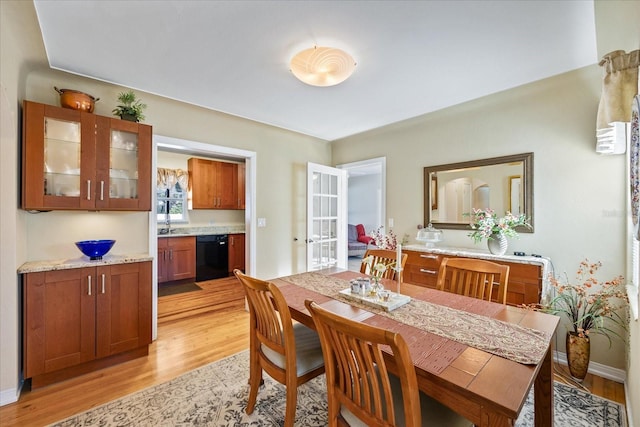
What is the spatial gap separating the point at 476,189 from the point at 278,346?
266 centimetres

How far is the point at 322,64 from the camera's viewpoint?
6.38 ft

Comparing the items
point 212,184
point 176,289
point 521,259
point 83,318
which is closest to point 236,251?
point 176,289

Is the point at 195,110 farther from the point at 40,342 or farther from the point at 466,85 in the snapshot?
the point at 466,85

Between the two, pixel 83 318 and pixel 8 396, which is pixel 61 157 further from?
pixel 8 396

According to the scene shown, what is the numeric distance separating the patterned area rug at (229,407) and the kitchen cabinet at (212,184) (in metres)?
3.87

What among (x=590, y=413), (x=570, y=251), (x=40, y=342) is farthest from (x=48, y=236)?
(x=570, y=251)

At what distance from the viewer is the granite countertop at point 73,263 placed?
6.58ft

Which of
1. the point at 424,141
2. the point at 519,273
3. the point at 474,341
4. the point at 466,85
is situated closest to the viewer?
the point at 474,341

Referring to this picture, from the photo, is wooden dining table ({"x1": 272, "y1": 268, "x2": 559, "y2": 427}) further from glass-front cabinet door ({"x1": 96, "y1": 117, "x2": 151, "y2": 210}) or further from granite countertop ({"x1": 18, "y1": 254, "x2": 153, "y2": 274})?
glass-front cabinet door ({"x1": 96, "y1": 117, "x2": 151, "y2": 210})

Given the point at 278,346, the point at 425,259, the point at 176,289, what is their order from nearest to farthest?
1. the point at 278,346
2. the point at 425,259
3. the point at 176,289

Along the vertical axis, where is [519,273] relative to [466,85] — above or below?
below

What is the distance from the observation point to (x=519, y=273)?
2363mm

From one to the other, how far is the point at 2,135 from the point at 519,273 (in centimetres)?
406

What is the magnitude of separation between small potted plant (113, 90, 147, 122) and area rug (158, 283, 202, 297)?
281 cm
